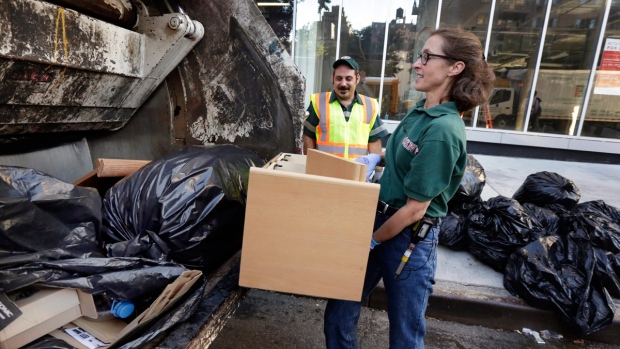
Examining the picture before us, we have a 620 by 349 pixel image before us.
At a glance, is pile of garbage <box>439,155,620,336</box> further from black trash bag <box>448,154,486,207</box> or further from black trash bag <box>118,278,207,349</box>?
black trash bag <box>118,278,207,349</box>

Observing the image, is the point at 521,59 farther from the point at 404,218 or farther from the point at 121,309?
the point at 121,309

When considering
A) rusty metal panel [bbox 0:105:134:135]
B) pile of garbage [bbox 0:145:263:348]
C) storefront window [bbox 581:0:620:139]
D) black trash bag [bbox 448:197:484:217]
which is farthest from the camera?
storefront window [bbox 581:0:620:139]

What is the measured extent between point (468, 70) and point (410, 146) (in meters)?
0.36

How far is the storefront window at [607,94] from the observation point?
22.0 ft

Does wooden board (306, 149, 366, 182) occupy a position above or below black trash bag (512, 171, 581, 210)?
above

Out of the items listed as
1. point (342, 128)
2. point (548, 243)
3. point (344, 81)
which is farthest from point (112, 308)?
point (548, 243)

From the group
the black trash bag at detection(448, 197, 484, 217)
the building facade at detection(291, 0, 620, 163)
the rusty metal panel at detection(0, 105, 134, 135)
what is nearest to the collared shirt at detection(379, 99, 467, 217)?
the rusty metal panel at detection(0, 105, 134, 135)

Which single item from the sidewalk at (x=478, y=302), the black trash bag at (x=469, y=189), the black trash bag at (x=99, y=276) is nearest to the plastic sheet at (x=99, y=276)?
the black trash bag at (x=99, y=276)

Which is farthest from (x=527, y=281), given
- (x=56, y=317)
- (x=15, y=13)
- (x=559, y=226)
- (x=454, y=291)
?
(x=15, y=13)

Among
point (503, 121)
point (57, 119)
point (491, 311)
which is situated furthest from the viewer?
point (503, 121)

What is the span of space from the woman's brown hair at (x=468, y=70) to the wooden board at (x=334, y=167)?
481mm

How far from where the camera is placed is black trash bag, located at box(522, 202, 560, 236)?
298cm

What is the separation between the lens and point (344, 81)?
8.83ft

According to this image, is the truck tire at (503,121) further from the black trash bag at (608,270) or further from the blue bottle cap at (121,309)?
the blue bottle cap at (121,309)
